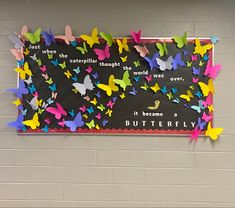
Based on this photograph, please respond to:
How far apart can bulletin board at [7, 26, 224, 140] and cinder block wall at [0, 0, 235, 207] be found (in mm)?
81

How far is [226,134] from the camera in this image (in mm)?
2309

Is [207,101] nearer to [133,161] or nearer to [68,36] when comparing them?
[133,161]

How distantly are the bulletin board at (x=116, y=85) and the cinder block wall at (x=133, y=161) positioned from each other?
0.27 ft

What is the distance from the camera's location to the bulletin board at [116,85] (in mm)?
2309

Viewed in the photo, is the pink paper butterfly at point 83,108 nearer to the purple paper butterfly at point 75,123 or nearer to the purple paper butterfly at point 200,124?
the purple paper butterfly at point 75,123

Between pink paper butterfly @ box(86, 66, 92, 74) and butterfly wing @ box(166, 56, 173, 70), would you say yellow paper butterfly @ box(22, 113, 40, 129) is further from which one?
butterfly wing @ box(166, 56, 173, 70)

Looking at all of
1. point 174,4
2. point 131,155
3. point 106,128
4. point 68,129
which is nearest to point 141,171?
point 131,155

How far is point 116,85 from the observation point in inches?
91.9

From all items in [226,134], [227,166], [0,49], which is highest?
[0,49]

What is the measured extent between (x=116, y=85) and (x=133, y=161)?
575 millimetres

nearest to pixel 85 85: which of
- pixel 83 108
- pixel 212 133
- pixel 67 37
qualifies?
pixel 83 108

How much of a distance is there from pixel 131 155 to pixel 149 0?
118 cm

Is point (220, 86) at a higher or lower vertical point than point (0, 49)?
lower

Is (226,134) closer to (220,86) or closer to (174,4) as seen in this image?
(220,86)
